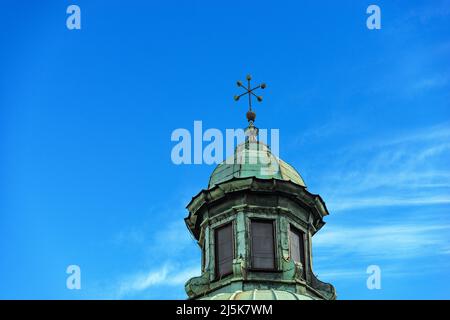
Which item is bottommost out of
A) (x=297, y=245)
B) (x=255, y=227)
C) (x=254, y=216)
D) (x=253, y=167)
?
(x=297, y=245)

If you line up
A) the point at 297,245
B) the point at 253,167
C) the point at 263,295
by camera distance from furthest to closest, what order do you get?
the point at 253,167 < the point at 297,245 < the point at 263,295

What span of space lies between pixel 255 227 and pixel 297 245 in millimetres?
2153

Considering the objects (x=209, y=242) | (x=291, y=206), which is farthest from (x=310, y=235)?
(x=209, y=242)

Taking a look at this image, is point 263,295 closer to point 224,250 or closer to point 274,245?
point 274,245

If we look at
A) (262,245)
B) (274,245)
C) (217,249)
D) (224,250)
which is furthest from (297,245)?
(217,249)

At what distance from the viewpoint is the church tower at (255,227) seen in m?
36.5

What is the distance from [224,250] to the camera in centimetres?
3809

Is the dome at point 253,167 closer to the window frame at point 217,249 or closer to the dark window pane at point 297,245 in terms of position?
the window frame at point 217,249

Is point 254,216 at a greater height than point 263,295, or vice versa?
point 254,216

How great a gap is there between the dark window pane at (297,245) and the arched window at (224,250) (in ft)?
8.39

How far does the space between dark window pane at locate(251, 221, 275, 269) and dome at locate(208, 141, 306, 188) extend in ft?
7.18
